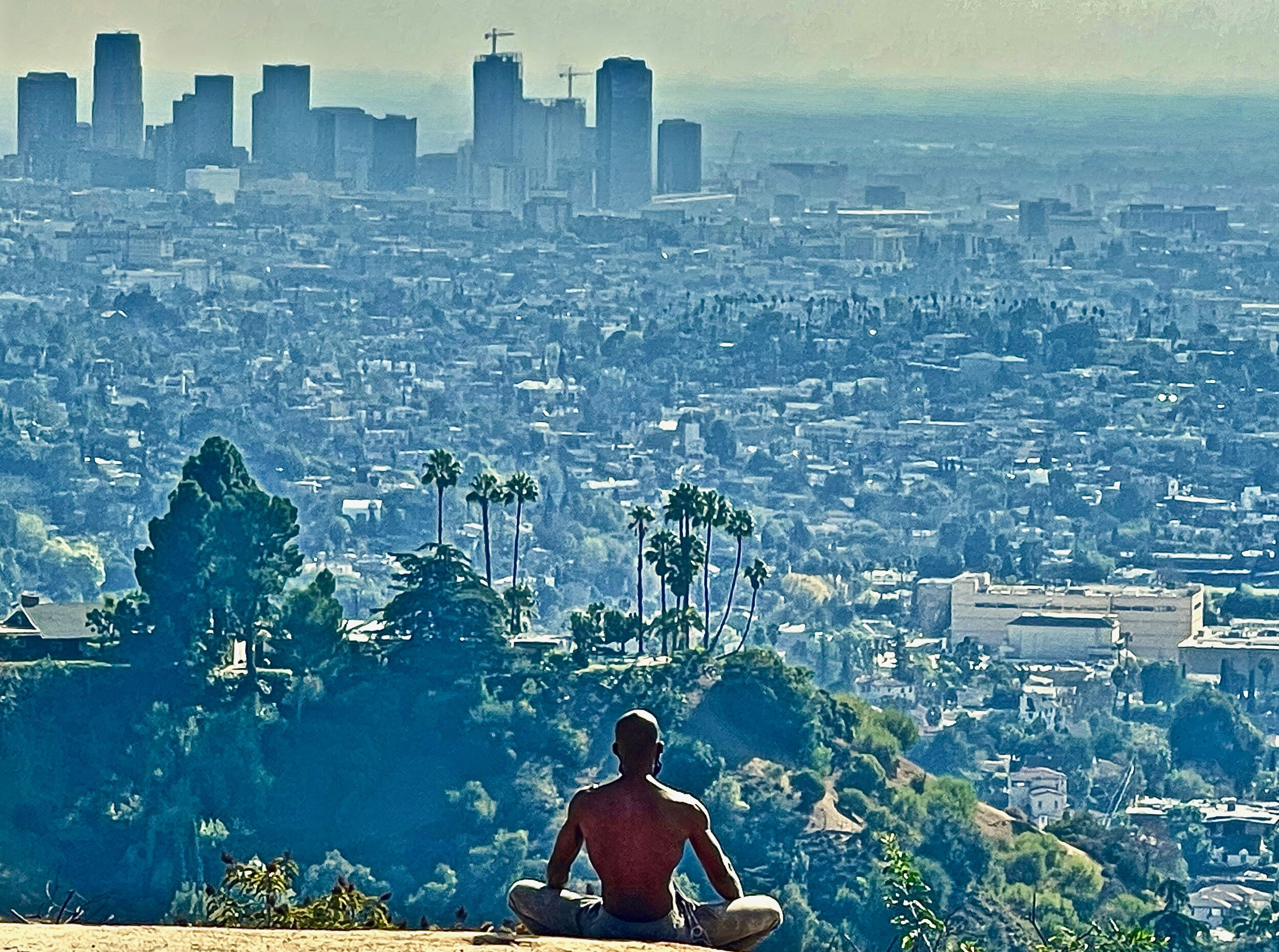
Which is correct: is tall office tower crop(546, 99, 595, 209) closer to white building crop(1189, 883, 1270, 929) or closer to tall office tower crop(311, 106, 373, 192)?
tall office tower crop(311, 106, 373, 192)

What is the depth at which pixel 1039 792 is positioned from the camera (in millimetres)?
44281

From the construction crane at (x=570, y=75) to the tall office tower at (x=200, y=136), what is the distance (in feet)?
30.9

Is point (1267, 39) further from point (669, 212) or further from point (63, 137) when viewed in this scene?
point (63, 137)

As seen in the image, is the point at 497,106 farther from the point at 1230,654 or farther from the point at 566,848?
the point at 566,848

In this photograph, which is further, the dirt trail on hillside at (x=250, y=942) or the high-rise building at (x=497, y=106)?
the high-rise building at (x=497, y=106)

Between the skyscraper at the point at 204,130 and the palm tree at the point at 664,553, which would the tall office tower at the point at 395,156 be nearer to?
the skyscraper at the point at 204,130

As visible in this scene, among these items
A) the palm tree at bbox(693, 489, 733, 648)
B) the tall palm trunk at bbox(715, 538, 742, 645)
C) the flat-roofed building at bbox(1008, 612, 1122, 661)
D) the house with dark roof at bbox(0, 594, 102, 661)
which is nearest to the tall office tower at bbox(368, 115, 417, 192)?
the tall palm trunk at bbox(715, 538, 742, 645)

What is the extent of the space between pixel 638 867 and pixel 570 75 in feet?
337

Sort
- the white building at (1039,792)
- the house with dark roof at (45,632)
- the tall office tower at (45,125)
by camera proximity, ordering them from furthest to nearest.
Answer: the tall office tower at (45,125) → the white building at (1039,792) → the house with dark roof at (45,632)

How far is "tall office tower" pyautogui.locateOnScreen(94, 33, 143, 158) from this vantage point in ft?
344

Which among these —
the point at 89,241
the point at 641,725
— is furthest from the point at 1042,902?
the point at 89,241

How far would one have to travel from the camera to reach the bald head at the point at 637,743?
22.2ft

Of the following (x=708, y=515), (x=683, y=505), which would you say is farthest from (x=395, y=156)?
(x=708, y=515)

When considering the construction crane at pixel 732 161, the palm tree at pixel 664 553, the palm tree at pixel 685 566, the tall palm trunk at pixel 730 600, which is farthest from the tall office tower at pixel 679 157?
the palm tree at pixel 685 566
